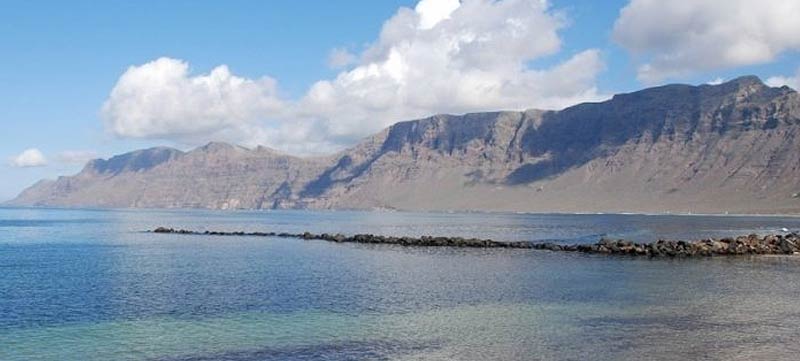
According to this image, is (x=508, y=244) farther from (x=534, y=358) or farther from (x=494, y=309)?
(x=534, y=358)

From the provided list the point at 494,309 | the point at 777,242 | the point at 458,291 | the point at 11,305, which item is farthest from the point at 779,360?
the point at 777,242

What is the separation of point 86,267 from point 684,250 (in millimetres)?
63343

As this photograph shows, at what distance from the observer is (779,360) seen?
29.3m

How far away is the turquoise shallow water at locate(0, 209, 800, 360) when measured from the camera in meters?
31.6

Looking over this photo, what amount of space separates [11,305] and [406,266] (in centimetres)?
3580

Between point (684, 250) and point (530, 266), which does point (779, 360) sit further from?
point (684, 250)

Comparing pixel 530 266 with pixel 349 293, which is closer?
pixel 349 293

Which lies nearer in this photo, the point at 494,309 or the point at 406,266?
the point at 494,309

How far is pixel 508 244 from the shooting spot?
333ft

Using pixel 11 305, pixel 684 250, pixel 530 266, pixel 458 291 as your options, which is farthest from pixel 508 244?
pixel 11 305

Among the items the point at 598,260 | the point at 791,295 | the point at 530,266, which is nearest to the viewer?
the point at 791,295

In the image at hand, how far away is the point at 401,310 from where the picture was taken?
1658 inches

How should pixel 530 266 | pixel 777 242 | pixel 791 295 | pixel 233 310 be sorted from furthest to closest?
1. pixel 777 242
2. pixel 530 266
3. pixel 791 295
4. pixel 233 310

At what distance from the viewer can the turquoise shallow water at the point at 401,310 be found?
31.6 m
